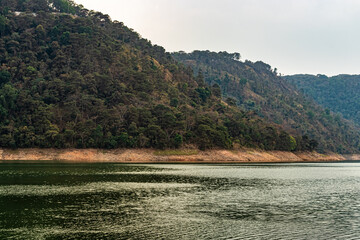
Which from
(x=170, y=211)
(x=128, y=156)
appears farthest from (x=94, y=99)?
(x=170, y=211)

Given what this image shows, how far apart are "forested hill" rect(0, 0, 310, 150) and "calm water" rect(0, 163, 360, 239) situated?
64500mm

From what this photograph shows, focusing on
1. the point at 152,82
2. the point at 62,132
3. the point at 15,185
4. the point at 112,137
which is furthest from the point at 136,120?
the point at 15,185

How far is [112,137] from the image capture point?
A: 120 meters

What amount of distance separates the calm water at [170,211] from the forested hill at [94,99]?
212 feet

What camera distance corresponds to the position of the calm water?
90.1 ft

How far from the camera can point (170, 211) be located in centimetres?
3578

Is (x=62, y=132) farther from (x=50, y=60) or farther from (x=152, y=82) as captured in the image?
(x=152, y=82)

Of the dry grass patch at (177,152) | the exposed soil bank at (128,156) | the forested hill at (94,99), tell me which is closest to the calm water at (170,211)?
the exposed soil bank at (128,156)

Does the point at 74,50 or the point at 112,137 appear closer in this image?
the point at 112,137

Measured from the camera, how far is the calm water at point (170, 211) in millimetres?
27473

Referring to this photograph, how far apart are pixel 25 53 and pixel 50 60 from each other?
9.54 m

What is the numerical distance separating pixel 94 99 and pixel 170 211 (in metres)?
104

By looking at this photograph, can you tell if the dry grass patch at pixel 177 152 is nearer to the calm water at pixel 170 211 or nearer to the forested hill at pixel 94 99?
the forested hill at pixel 94 99

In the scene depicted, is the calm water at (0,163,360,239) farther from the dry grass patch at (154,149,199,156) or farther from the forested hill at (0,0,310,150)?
the dry grass patch at (154,149,199,156)
